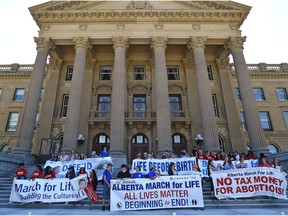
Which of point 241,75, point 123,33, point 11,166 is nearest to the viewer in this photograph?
point 11,166

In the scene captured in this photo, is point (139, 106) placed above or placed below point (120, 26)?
below

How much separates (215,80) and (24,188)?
22045mm

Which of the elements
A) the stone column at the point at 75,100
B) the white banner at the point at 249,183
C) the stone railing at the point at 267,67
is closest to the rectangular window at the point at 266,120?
the stone railing at the point at 267,67

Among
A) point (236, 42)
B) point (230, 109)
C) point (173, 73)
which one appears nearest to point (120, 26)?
point (173, 73)

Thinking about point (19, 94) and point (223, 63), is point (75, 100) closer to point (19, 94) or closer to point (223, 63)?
point (223, 63)

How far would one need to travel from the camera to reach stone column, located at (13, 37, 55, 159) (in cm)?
1706

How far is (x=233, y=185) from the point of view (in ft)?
29.2

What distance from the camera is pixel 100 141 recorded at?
21.8 m

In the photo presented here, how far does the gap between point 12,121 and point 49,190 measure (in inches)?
1009

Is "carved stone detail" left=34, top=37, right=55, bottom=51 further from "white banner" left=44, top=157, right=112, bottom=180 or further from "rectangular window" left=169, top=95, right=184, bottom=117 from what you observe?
"rectangular window" left=169, top=95, right=184, bottom=117

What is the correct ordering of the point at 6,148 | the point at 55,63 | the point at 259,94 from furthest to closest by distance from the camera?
the point at 259,94, the point at 6,148, the point at 55,63

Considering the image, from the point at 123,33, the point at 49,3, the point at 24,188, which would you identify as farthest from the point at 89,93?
the point at 24,188

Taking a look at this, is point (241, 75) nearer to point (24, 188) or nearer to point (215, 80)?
point (215, 80)

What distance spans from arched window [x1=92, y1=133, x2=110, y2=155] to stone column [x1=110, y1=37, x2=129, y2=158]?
4.85 metres
